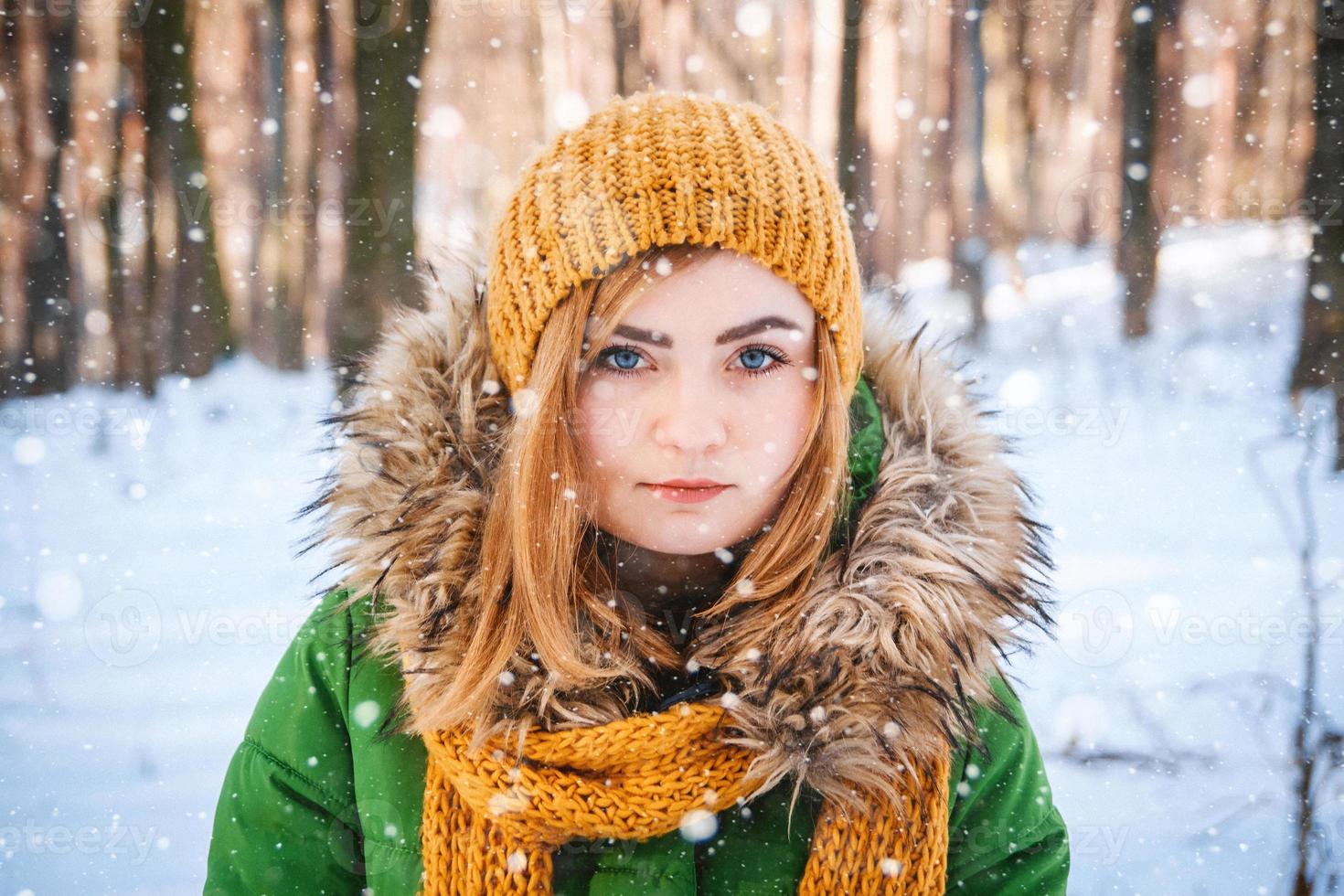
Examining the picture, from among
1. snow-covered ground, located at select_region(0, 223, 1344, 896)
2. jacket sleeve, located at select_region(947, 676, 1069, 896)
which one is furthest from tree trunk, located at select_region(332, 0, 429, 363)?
jacket sleeve, located at select_region(947, 676, 1069, 896)

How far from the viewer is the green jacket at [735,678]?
127 centimetres

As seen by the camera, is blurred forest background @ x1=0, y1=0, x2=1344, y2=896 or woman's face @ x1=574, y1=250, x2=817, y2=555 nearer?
woman's face @ x1=574, y1=250, x2=817, y2=555

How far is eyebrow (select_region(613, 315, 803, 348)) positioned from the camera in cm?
125

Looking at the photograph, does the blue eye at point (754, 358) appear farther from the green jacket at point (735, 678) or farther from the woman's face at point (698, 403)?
the green jacket at point (735, 678)

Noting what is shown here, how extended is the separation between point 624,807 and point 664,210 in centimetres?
90

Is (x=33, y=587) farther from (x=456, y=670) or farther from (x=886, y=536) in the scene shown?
(x=886, y=536)

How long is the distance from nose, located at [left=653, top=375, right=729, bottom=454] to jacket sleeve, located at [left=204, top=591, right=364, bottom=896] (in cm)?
71

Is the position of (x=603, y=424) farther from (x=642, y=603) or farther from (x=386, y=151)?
(x=386, y=151)

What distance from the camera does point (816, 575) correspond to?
1380 millimetres

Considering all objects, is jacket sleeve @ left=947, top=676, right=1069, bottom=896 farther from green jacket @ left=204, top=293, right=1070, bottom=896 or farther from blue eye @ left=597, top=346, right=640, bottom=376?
blue eye @ left=597, top=346, right=640, bottom=376

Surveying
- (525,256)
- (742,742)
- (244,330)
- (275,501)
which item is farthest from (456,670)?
(244,330)

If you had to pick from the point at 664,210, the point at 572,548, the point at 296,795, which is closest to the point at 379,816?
the point at 296,795

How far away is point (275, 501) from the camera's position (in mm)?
4469

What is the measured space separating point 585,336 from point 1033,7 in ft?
16.2
